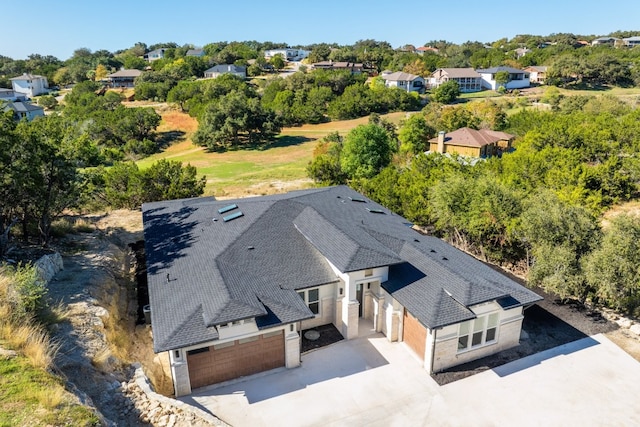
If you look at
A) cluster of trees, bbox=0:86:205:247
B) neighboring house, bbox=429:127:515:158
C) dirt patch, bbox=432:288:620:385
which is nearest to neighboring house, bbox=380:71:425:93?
neighboring house, bbox=429:127:515:158

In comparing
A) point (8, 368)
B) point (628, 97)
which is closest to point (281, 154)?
point (8, 368)

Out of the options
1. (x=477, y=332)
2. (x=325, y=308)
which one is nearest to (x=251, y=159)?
(x=325, y=308)

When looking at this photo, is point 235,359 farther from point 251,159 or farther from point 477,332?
point 251,159

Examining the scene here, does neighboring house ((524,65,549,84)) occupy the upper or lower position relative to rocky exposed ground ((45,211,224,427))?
upper

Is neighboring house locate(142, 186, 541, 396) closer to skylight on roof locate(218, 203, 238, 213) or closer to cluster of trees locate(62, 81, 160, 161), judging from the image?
skylight on roof locate(218, 203, 238, 213)

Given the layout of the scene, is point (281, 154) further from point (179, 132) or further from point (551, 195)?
point (551, 195)

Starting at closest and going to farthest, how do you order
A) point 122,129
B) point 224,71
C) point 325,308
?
point 325,308
point 122,129
point 224,71

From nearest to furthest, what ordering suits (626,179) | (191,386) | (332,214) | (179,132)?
(191,386) → (332,214) → (626,179) → (179,132)
